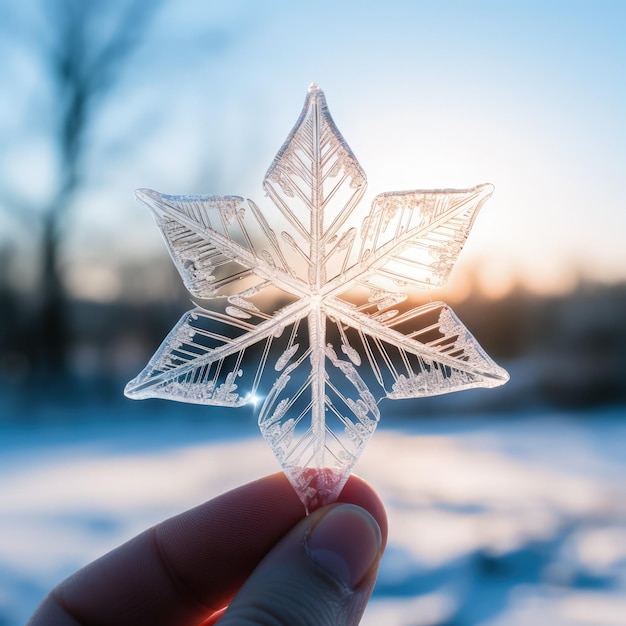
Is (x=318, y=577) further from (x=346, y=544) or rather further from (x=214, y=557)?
(x=214, y=557)

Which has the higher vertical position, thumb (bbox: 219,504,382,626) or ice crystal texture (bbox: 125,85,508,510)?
ice crystal texture (bbox: 125,85,508,510)

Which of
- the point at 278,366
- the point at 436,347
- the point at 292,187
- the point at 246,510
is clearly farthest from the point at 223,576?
the point at 292,187

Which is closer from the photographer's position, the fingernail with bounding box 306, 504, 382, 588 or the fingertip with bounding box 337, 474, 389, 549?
the fingernail with bounding box 306, 504, 382, 588

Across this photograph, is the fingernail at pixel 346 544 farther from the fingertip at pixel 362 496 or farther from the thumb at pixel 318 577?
the fingertip at pixel 362 496

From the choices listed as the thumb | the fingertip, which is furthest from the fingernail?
the fingertip

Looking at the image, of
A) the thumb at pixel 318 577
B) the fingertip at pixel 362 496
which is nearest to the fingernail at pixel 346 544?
the thumb at pixel 318 577

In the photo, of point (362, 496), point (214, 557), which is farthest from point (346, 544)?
point (214, 557)

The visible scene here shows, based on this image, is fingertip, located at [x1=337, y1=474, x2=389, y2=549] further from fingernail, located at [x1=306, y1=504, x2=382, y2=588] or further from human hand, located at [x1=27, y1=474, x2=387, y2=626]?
fingernail, located at [x1=306, y1=504, x2=382, y2=588]

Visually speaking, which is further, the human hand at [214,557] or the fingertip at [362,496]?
the fingertip at [362,496]
